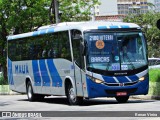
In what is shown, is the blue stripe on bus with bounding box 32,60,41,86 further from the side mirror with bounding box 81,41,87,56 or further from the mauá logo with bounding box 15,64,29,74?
the side mirror with bounding box 81,41,87,56

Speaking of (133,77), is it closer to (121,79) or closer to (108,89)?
(121,79)

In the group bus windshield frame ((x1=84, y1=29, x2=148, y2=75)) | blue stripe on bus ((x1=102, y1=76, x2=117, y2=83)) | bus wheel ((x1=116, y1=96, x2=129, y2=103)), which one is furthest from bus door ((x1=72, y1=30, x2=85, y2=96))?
bus wheel ((x1=116, y1=96, x2=129, y2=103))

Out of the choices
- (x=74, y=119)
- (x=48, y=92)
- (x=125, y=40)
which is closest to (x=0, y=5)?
(x=48, y=92)

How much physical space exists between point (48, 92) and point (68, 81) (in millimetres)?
2479

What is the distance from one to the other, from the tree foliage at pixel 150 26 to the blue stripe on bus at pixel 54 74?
4361cm

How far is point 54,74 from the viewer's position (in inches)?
905

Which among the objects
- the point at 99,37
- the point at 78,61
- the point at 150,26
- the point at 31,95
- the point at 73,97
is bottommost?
the point at 31,95

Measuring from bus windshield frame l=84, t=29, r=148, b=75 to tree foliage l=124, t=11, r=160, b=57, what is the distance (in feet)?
149

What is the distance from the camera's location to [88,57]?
65.8 ft

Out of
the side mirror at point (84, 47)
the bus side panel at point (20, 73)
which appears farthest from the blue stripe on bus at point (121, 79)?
the bus side panel at point (20, 73)

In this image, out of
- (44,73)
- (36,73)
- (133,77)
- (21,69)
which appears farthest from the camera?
(21,69)

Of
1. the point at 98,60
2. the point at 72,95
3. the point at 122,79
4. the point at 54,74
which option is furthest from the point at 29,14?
the point at 122,79

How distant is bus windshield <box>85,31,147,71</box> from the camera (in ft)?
65.9

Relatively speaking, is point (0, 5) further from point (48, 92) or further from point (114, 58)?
point (114, 58)
